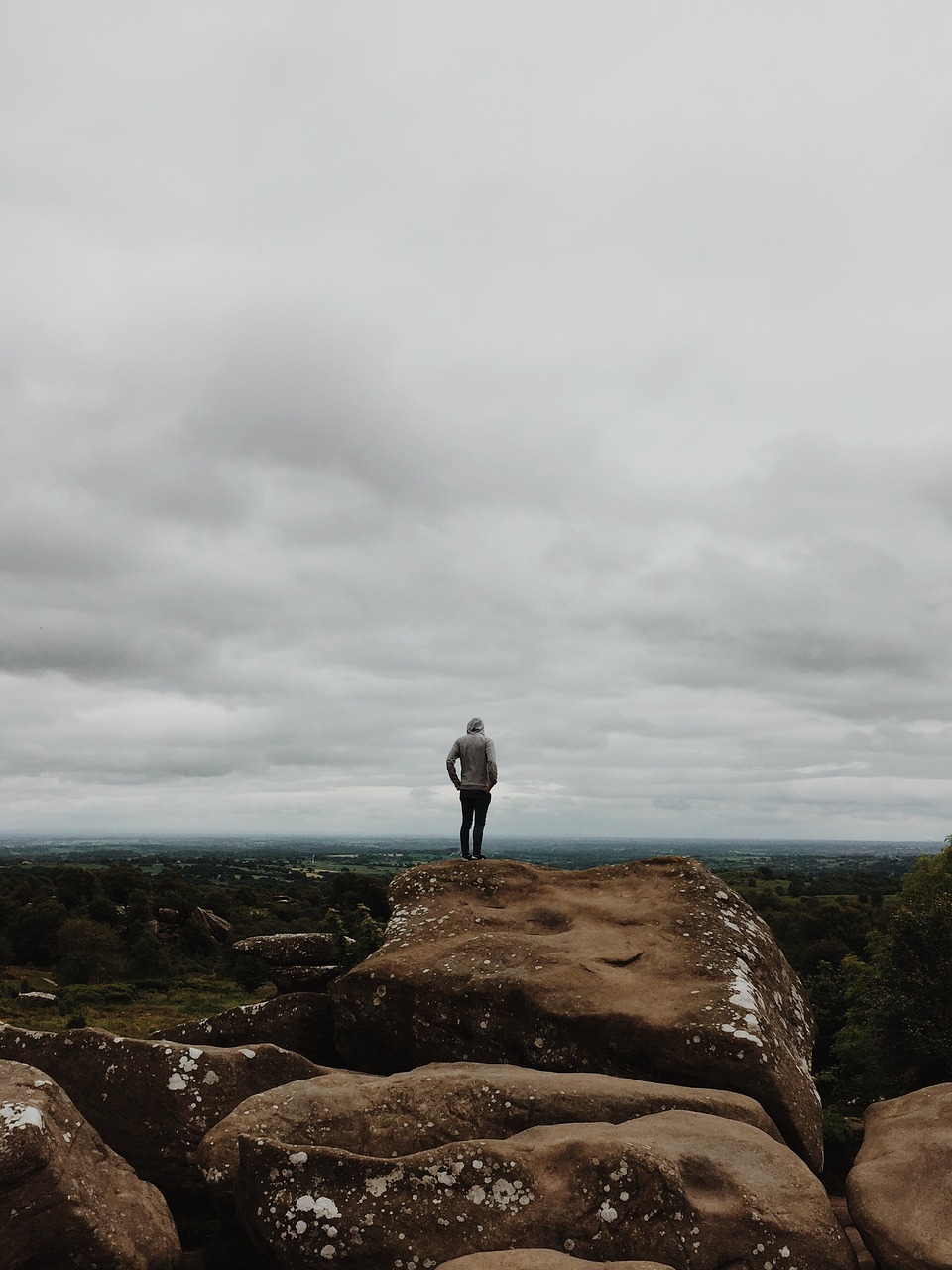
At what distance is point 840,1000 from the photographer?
3309 centimetres

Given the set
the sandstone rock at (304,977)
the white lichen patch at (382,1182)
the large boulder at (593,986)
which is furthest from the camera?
the sandstone rock at (304,977)

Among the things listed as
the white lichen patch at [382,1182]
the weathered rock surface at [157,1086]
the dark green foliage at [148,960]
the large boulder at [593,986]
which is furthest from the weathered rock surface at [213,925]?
the white lichen patch at [382,1182]

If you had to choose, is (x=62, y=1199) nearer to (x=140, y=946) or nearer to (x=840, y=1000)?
(x=840, y=1000)

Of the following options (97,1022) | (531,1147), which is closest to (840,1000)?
(531,1147)

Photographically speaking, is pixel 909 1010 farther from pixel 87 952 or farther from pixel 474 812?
pixel 87 952

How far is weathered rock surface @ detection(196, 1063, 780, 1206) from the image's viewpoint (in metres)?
10.0

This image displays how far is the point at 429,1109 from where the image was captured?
1051 centimetres

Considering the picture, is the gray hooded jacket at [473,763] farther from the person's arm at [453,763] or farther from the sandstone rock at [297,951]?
the sandstone rock at [297,951]

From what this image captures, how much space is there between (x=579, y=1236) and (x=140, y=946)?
240 feet

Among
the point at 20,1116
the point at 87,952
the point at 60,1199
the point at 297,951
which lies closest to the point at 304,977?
the point at 297,951

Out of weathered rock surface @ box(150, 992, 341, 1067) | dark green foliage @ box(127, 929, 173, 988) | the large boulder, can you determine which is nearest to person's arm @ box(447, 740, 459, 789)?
the large boulder

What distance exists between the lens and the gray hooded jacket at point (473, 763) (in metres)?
21.3

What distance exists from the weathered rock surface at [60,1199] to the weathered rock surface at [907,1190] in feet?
27.4

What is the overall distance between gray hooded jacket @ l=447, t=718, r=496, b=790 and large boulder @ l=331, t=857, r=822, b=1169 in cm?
303
